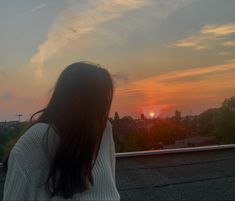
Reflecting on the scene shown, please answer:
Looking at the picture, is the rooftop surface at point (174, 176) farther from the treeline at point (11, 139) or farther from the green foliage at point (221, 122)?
the treeline at point (11, 139)

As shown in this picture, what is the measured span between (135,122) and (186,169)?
59cm

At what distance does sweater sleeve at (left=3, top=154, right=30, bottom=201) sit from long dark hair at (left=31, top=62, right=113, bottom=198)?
8 cm

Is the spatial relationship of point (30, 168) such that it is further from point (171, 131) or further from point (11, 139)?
point (171, 131)

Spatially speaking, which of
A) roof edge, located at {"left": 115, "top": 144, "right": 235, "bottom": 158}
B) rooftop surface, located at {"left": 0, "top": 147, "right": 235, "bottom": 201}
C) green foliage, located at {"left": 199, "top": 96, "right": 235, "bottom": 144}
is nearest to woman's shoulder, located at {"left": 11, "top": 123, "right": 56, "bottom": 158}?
rooftop surface, located at {"left": 0, "top": 147, "right": 235, "bottom": 201}

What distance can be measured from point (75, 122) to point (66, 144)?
0.08m

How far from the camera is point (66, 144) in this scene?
134 centimetres

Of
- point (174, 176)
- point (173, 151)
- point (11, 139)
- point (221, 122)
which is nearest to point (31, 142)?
point (11, 139)

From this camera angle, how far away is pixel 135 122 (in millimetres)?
3541

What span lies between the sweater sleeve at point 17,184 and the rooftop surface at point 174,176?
1.70 m

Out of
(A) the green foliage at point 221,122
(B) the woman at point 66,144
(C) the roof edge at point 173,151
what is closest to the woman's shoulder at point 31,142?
(B) the woman at point 66,144

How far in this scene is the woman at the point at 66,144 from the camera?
1305 mm

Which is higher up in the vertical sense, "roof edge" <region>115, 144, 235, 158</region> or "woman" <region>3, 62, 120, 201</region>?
"woman" <region>3, 62, 120, 201</region>

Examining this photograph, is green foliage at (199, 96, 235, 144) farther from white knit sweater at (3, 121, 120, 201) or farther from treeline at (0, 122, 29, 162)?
white knit sweater at (3, 121, 120, 201)

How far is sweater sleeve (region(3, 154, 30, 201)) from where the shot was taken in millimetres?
1280
